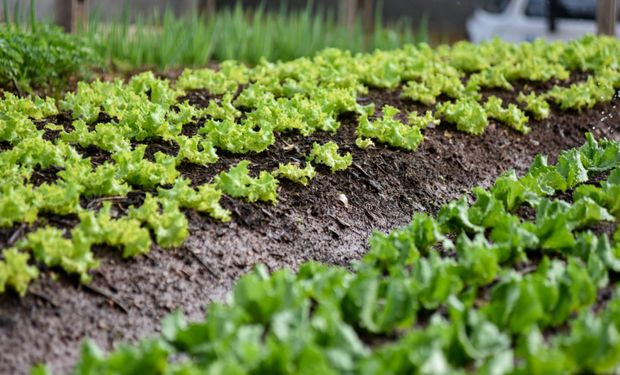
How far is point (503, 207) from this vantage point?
11.0ft

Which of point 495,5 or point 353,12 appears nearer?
point 353,12

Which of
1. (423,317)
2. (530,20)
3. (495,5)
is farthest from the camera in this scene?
(495,5)

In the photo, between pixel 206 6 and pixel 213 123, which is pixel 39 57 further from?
pixel 206 6

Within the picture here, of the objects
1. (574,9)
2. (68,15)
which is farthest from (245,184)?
(574,9)

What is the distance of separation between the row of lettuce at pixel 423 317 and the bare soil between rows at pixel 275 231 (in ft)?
1.19

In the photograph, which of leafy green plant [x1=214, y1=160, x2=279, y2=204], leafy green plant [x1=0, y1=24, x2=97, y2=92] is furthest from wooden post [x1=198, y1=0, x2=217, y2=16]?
leafy green plant [x1=214, y1=160, x2=279, y2=204]

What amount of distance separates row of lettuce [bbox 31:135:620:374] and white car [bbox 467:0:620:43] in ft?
20.9

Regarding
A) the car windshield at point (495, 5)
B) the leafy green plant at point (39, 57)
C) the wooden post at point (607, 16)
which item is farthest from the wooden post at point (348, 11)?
the leafy green plant at point (39, 57)

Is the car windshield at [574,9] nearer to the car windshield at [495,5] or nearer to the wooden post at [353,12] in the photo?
the car windshield at [495,5]

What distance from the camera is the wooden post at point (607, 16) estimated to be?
7578mm

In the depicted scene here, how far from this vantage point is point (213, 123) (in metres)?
4.06

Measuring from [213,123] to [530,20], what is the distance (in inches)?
248

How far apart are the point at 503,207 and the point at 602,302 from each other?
0.78 meters

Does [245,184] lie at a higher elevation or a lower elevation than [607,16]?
lower
